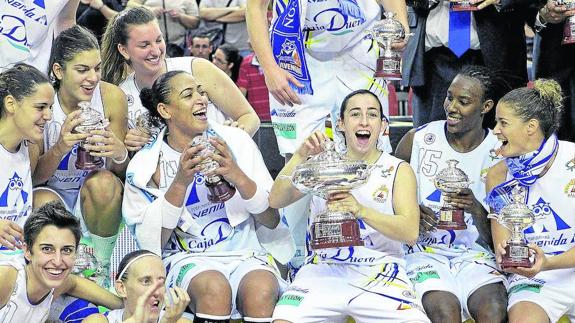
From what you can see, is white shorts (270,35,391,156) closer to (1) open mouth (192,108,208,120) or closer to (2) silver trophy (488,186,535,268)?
(1) open mouth (192,108,208,120)

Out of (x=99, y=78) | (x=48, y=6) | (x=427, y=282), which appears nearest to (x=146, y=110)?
(x=99, y=78)

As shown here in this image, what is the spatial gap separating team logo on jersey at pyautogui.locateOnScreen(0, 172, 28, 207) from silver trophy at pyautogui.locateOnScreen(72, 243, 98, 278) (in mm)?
373

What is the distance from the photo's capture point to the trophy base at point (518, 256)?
216 inches

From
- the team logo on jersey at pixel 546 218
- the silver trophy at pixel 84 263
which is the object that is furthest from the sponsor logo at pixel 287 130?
the team logo on jersey at pixel 546 218

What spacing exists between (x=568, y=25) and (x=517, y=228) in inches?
50.7

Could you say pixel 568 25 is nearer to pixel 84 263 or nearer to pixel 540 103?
pixel 540 103

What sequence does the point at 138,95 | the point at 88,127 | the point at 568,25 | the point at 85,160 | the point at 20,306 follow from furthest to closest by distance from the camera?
the point at 138,95 → the point at 568,25 → the point at 85,160 → the point at 88,127 → the point at 20,306

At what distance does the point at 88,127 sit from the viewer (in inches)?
228

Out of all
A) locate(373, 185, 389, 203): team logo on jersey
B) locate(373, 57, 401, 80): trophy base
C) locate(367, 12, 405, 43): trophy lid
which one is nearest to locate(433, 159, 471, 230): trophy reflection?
locate(373, 185, 389, 203): team logo on jersey

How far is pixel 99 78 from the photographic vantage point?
243 inches

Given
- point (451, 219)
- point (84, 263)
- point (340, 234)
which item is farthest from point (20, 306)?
point (451, 219)

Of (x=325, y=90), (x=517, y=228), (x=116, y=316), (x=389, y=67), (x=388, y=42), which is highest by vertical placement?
(x=388, y=42)

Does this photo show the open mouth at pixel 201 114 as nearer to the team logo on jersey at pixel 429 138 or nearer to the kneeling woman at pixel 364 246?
the kneeling woman at pixel 364 246

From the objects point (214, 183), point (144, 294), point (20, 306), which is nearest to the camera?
point (144, 294)
